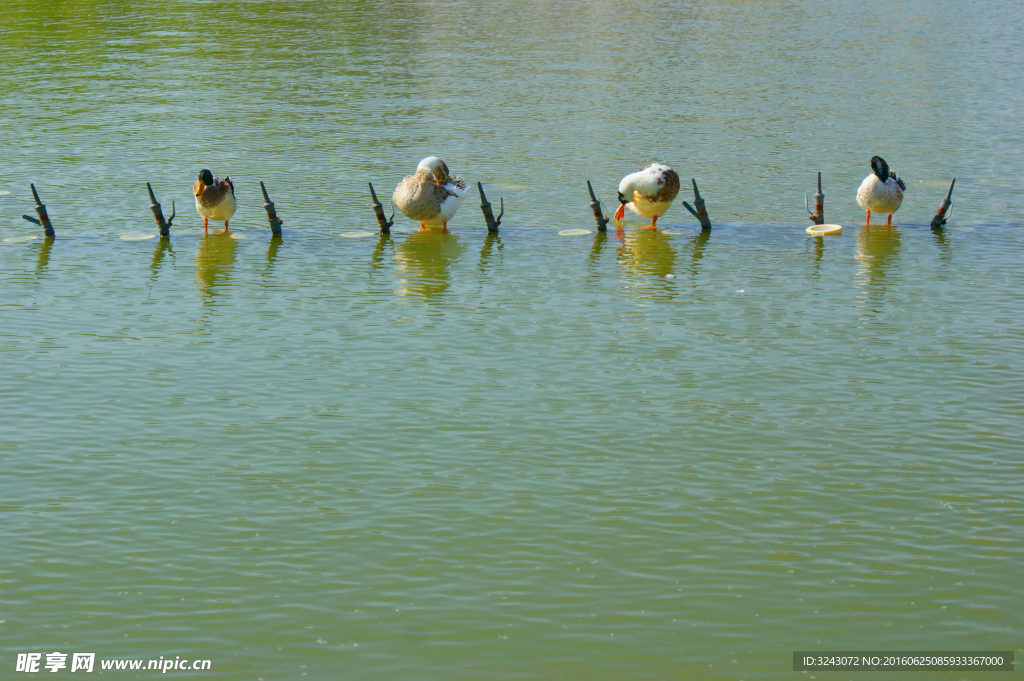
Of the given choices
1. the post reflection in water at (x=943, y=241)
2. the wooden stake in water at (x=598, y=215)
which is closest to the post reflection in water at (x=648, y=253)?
the wooden stake in water at (x=598, y=215)

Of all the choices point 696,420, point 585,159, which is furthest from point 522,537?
point 585,159

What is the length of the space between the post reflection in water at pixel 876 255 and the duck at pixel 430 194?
9.70 metres

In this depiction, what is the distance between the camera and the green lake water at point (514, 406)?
12.8m

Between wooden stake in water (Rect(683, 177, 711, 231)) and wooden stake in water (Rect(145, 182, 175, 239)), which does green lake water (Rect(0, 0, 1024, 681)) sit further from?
wooden stake in water (Rect(145, 182, 175, 239))

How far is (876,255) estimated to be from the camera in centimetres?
2670

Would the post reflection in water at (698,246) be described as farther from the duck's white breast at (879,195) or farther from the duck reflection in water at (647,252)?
the duck's white breast at (879,195)

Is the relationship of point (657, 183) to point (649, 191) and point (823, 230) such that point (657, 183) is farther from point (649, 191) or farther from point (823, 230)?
point (823, 230)

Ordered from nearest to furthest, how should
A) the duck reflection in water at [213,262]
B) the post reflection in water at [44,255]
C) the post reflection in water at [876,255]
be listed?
the post reflection in water at [876,255]
the duck reflection in water at [213,262]
the post reflection in water at [44,255]

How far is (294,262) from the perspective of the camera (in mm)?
26641

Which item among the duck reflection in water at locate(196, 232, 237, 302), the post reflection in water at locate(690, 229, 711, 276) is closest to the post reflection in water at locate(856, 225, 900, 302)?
the post reflection in water at locate(690, 229, 711, 276)

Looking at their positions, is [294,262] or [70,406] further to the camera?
[294,262]

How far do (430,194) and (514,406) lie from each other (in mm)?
11288

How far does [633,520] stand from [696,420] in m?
3.39

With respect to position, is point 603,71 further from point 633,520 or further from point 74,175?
point 633,520
